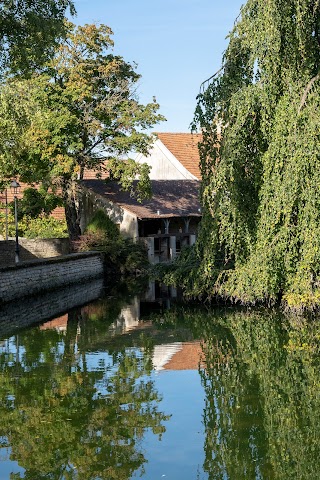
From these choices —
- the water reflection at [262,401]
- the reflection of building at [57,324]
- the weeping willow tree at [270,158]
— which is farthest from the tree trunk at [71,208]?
the water reflection at [262,401]

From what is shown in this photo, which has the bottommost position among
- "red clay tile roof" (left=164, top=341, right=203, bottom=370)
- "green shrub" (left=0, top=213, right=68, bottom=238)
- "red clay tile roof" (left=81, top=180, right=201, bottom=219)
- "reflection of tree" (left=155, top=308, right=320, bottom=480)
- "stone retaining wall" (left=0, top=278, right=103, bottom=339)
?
"stone retaining wall" (left=0, top=278, right=103, bottom=339)

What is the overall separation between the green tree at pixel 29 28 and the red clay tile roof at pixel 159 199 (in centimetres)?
1538

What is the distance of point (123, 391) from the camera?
34.0ft

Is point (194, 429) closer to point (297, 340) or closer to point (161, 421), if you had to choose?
point (161, 421)

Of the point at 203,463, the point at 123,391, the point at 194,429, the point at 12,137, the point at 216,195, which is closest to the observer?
the point at 203,463

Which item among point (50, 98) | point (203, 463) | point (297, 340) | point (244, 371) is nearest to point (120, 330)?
point (297, 340)

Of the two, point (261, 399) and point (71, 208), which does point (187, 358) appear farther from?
point (71, 208)

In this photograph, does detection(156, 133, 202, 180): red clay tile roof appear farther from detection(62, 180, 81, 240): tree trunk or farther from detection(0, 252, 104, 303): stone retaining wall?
detection(0, 252, 104, 303): stone retaining wall

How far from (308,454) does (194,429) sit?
1.49 metres

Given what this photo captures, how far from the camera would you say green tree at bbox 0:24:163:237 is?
31484 millimetres

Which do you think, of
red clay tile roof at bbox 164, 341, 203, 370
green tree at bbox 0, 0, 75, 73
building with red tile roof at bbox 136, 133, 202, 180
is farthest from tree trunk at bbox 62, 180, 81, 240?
red clay tile roof at bbox 164, 341, 203, 370

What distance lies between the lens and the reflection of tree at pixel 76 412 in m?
7.47

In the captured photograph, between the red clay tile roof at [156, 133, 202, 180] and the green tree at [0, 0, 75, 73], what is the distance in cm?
2413

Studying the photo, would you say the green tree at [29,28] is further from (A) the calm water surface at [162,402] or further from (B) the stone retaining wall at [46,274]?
(A) the calm water surface at [162,402]
